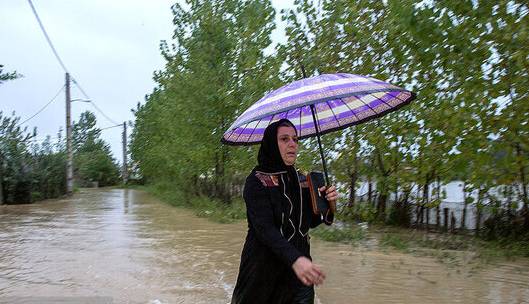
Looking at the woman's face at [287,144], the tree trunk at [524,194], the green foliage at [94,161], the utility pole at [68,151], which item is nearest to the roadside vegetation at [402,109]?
the tree trunk at [524,194]

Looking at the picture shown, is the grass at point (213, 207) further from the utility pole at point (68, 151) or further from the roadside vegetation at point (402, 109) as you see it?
the utility pole at point (68, 151)

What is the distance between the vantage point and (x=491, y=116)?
8.80 m

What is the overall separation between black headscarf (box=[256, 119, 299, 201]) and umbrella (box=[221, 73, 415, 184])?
0.27 m

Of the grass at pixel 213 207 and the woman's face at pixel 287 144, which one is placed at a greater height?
the woman's face at pixel 287 144


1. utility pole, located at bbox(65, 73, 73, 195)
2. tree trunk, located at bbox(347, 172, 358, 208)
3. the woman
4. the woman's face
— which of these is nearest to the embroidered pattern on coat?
the woman

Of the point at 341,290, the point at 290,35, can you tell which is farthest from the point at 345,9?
the point at 341,290

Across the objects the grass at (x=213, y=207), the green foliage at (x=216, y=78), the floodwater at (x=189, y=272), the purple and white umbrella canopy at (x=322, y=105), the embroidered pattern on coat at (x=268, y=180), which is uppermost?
the green foliage at (x=216, y=78)

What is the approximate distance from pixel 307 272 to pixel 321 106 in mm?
1982

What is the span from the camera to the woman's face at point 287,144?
296 centimetres

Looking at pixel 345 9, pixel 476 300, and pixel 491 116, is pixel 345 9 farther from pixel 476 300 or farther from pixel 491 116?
pixel 476 300

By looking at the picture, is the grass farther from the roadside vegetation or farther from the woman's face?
the woman's face

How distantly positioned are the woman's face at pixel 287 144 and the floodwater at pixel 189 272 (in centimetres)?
362

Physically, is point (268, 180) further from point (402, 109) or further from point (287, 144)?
point (402, 109)

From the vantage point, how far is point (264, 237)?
2.72 m
